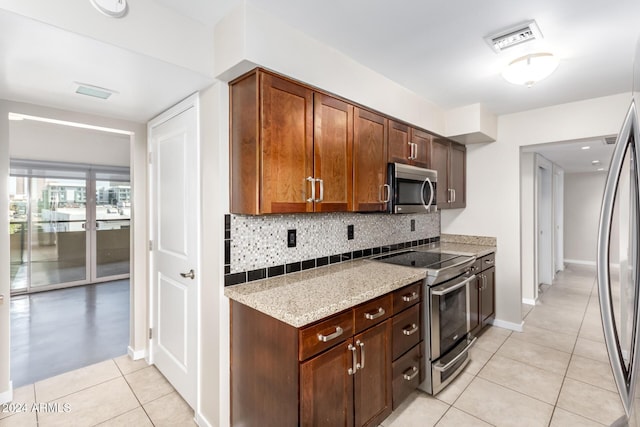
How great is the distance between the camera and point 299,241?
2.31 m

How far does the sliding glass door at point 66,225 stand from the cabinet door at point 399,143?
434cm

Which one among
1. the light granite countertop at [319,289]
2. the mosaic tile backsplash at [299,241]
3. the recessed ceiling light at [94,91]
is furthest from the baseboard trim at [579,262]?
the recessed ceiling light at [94,91]

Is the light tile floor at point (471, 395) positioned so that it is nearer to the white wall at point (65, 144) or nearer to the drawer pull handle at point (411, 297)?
A: the drawer pull handle at point (411, 297)

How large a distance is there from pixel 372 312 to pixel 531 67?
6.63 feet

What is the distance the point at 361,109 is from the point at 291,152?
80cm

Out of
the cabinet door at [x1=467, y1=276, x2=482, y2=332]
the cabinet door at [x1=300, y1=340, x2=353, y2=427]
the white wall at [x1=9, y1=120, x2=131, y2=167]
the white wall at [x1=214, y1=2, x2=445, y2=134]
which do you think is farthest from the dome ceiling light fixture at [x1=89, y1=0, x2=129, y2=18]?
the white wall at [x1=9, y1=120, x2=131, y2=167]

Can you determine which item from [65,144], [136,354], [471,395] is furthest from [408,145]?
[65,144]

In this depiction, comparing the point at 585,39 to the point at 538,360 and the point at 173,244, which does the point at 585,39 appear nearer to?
the point at 538,360

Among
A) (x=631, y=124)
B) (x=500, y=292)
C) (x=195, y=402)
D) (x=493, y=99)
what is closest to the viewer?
(x=631, y=124)

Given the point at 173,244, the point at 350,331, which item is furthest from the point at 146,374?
the point at 350,331

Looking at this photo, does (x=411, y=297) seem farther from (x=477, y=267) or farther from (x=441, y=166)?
(x=441, y=166)

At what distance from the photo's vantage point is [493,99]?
306cm

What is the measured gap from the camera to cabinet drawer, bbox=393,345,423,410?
2.00m

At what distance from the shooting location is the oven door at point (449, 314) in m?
2.27
